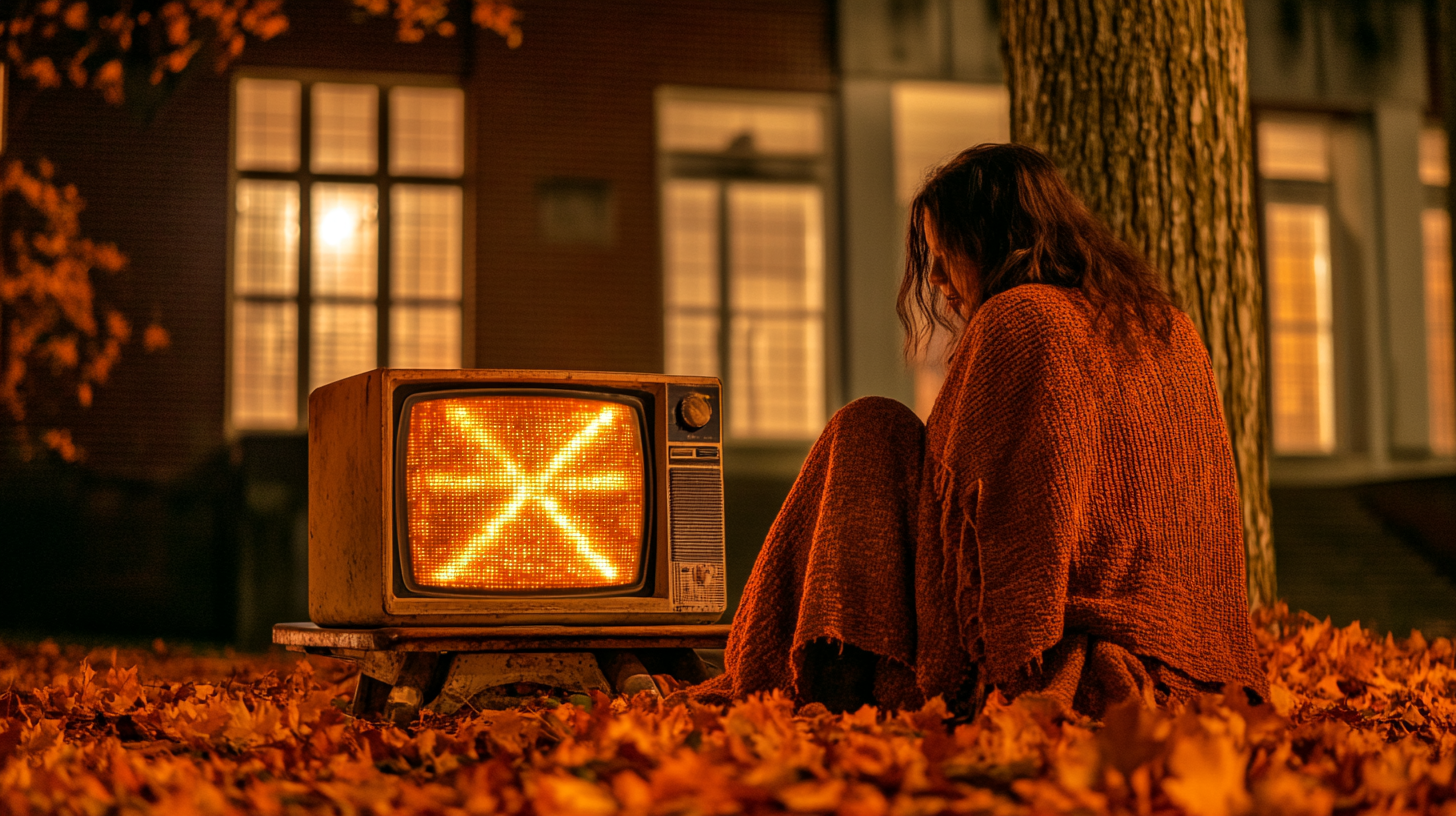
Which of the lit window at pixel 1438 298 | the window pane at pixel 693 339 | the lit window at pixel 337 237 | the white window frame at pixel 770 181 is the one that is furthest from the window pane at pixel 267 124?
the lit window at pixel 1438 298

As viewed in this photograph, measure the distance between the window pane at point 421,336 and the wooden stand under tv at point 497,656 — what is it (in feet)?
25.0

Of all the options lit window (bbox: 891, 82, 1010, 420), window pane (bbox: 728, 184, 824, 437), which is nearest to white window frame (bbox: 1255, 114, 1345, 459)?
lit window (bbox: 891, 82, 1010, 420)

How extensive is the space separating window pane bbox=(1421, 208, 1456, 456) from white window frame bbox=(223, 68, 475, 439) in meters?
8.63

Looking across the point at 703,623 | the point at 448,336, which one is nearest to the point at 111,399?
the point at 448,336

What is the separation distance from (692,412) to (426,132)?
831 cm

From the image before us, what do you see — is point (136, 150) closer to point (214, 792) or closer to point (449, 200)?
point (449, 200)

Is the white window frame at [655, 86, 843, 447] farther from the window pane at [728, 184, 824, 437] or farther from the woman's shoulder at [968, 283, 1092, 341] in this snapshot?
the woman's shoulder at [968, 283, 1092, 341]

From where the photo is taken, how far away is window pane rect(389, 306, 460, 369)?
420 inches

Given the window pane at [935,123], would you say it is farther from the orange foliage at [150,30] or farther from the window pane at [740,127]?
the orange foliage at [150,30]

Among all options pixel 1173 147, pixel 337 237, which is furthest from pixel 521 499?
pixel 337 237

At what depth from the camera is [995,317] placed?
2.39m

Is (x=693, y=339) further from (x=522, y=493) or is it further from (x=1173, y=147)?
(x=522, y=493)

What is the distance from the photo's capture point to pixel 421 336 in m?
10.7

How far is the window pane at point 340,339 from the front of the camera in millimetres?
10539
